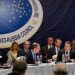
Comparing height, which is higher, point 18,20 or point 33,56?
point 18,20

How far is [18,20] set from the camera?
758 cm

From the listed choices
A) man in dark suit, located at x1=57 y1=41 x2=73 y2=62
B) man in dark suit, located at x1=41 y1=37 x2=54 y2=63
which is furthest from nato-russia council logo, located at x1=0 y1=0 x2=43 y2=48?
man in dark suit, located at x1=57 y1=41 x2=73 y2=62

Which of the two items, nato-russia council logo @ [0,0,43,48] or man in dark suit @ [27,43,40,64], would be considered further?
nato-russia council logo @ [0,0,43,48]

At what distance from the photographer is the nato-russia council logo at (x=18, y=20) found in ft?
24.5

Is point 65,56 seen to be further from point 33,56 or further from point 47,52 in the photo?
point 47,52

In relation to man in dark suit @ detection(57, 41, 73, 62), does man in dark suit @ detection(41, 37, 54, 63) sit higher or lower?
higher

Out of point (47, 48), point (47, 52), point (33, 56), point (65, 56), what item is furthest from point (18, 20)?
point (65, 56)

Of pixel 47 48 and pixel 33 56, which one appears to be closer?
pixel 33 56

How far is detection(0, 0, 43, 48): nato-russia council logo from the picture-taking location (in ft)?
24.5

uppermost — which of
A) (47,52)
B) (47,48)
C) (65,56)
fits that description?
(47,48)

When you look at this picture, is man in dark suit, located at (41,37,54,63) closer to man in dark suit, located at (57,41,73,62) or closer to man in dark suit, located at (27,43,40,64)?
man in dark suit, located at (57,41,73,62)

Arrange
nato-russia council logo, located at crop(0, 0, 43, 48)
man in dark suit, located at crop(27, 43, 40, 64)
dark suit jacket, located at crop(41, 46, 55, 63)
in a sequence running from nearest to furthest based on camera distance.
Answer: man in dark suit, located at crop(27, 43, 40, 64), dark suit jacket, located at crop(41, 46, 55, 63), nato-russia council logo, located at crop(0, 0, 43, 48)

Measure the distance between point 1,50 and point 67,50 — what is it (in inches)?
67.2

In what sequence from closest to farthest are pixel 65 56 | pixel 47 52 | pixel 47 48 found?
pixel 65 56 → pixel 47 52 → pixel 47 48
